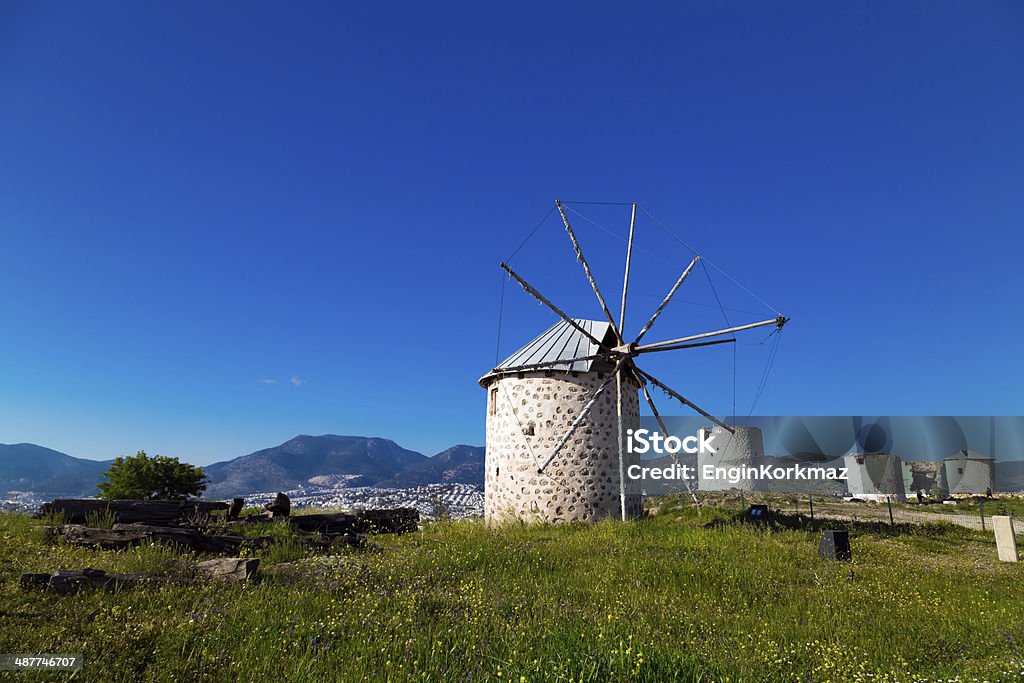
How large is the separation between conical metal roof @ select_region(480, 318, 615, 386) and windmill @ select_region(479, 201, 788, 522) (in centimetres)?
4

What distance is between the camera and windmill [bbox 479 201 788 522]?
59.1 feet

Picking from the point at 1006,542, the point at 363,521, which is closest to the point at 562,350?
the point at 363,521

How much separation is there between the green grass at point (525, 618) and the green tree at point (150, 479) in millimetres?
8110

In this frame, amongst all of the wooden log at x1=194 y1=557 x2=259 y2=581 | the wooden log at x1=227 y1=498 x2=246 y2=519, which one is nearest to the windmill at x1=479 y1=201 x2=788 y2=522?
the wooden log at x1=227 y1=498 x2=246 y2=519

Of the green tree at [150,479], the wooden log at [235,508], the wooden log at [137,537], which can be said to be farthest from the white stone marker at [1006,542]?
the green tree at [150,479]

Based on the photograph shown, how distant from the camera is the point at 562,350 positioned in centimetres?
1981

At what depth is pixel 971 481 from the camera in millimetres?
48531

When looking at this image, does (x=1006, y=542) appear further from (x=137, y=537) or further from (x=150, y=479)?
(x=150, y=479)

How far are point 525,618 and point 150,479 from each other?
18.3m

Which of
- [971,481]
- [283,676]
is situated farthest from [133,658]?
[971,481]

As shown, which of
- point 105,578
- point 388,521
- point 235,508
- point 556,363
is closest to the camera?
point 105,578

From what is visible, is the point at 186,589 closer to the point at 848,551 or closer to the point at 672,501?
the point at 848,551

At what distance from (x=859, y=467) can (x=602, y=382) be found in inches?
1429

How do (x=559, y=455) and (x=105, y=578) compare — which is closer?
(x=105, y=578)
